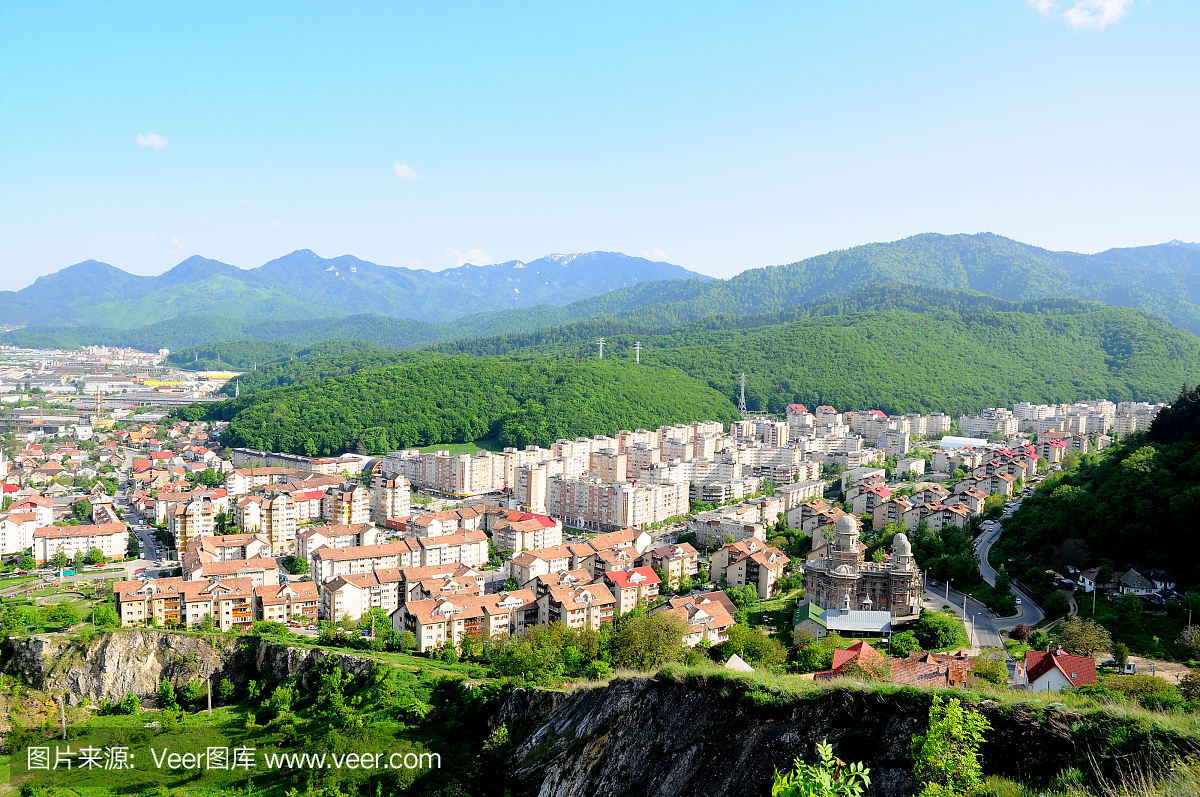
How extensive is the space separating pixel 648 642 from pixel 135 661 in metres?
7.97

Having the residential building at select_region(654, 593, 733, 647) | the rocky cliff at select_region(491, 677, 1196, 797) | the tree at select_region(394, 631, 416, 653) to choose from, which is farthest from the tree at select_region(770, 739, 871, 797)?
the tree at select_region(394, 631, 416, 653)

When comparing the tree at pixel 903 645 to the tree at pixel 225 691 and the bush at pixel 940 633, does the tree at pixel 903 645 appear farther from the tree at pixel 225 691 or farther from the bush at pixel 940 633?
→ the tree at pixel 225 691

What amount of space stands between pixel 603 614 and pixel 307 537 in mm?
7317

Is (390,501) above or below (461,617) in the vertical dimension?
above

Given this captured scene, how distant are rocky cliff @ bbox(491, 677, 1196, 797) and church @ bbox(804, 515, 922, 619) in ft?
23.9

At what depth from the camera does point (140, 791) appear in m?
9.17

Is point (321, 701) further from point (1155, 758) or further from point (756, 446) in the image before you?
point (756, 446)

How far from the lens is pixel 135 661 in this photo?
40.0 feet

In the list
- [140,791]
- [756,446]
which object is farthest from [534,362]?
[140,791]

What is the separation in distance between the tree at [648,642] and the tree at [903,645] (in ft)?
9.16

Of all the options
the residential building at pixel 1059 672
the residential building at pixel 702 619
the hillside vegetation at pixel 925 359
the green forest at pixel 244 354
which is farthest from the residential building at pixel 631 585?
the green forest at pixel 244 354

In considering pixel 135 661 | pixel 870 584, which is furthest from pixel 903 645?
pixel 135 661

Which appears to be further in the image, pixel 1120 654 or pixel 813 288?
pixel 813 288

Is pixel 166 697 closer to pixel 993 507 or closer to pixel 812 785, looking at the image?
pixel 812 785
